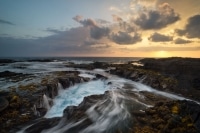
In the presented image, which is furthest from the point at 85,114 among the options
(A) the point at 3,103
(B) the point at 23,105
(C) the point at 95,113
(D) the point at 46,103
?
(A) the point at 3,103

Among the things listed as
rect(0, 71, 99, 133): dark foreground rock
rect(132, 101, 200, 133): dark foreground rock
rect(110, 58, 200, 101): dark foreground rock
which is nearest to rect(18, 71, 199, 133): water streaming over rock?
rect(0, 71, 99, 133): dark foreground rock

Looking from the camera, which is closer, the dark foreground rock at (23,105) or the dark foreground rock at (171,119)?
the dark foreground rock at (171,119)

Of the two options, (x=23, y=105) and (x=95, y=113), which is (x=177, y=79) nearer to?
(x=95, y=113)

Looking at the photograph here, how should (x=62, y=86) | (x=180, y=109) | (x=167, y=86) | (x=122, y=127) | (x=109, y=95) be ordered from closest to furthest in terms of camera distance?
(x=122, y=127) → (x=180, y=109) → (x=109, y=95) → (x=62, y=86) → (x=167, y=86)

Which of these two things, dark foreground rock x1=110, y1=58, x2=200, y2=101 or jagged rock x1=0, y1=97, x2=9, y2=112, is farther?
dark foreground rock x1=110, y1=58, x2=200, y2=101

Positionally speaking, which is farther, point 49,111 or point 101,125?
point 49,111

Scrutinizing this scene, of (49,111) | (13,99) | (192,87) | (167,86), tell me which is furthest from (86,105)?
(192,87)

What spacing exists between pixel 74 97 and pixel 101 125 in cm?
871

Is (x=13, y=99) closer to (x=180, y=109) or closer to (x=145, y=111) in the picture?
(x=145, y=111)

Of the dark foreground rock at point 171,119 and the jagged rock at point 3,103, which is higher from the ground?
the jagged rock at point 3,103

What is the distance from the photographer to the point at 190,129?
10.8 m

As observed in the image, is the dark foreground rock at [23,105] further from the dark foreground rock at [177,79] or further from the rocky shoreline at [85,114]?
the dark foreground rock at [177,79]


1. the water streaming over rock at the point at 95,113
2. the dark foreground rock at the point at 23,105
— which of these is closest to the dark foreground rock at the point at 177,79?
the water streaming over rock at the point at 95,113

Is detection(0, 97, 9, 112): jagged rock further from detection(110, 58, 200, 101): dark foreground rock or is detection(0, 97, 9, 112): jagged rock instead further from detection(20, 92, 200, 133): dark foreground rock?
detection(110, 58, 200, 101): dark foreground rock
